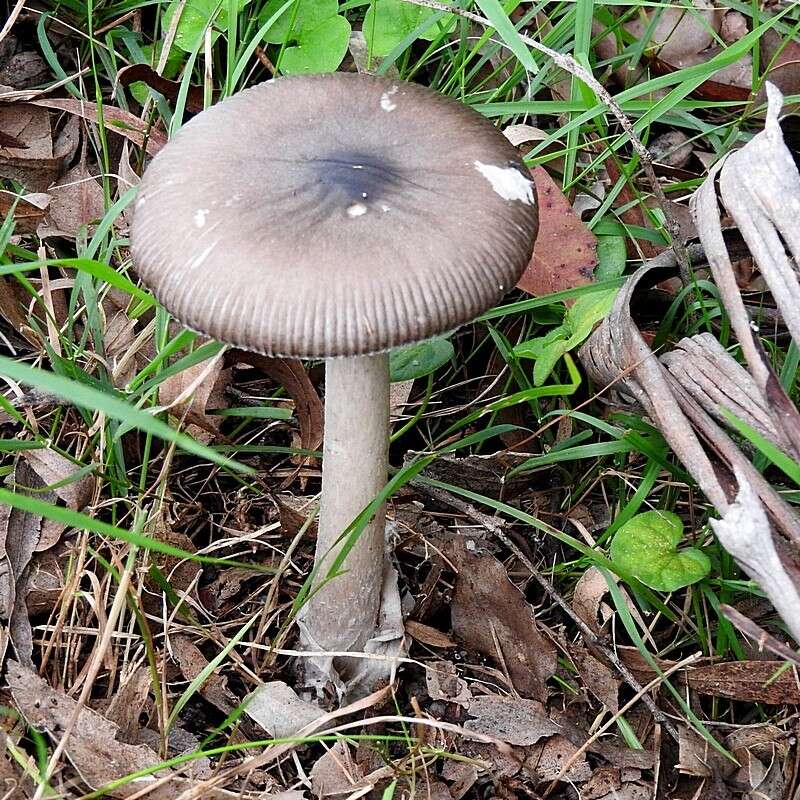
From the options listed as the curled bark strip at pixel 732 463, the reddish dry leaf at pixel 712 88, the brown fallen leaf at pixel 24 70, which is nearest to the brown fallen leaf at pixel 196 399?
the curled bark strip at pixel 732 463

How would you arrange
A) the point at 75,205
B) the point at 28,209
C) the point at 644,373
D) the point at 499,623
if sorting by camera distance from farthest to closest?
1. the point at 75,205
2. the point at 28,209
3. the point at 499,623
4. the point at 644,373

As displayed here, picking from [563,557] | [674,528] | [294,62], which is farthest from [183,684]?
[294,62]

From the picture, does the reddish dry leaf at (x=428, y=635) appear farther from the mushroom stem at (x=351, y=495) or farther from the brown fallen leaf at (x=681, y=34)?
the brown fallen leaf at (x=681, y=34)

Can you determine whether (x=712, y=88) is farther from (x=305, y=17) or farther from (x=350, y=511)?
(x=350, y=511)

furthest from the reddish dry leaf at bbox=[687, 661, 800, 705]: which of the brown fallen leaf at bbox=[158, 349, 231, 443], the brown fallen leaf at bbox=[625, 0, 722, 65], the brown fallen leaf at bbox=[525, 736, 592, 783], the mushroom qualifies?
the brown fallen leaf at bbox=[625, 0, 722, 65]

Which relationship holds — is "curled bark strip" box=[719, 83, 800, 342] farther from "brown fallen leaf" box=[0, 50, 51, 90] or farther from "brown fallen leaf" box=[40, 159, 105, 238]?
"brown fallen leaf" box=[0, 50, 51, 90]

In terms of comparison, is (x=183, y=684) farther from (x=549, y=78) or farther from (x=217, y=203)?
(x=549, y=78)

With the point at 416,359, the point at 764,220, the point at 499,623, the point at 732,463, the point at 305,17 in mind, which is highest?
the point at 305,17

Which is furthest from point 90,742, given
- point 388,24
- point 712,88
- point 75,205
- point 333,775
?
point 712,88
